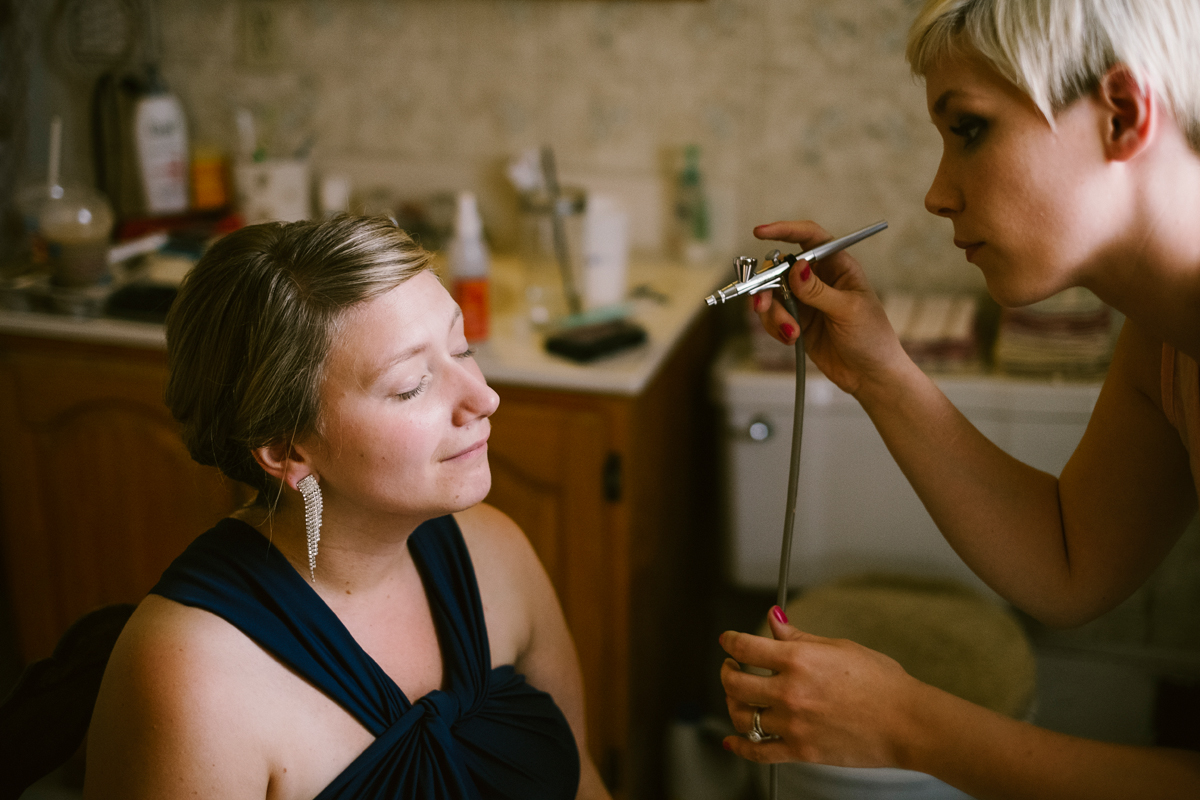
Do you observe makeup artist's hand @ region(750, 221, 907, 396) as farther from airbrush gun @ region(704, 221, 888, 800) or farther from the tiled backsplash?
the tiled backsplash

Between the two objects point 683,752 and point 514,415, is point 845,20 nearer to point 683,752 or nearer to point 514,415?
point 514,415

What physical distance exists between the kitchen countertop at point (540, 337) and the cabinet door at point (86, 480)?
46 mm

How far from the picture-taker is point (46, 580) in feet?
6.31

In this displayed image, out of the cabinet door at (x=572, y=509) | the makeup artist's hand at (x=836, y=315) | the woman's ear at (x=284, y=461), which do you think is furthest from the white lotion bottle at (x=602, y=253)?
the woman's ear at (x=284, y=461)

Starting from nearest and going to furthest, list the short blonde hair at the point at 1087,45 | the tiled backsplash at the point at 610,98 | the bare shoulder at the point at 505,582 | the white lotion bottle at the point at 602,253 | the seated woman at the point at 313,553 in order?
the short blonde hair at the point at 1087,45
the seated woman at the point at 313,553
the bare shoulder at the point at 505,582
the white lotion bottle at the point at 602,253
the tiled backsplash at the point at 610,98

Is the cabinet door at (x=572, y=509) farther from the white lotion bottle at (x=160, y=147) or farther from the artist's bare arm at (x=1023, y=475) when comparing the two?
the white lotion bottle at (x=160, y=147)

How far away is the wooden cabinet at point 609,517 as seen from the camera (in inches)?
61.2

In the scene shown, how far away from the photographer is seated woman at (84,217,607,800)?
0.85 m

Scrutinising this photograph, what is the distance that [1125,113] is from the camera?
76cm

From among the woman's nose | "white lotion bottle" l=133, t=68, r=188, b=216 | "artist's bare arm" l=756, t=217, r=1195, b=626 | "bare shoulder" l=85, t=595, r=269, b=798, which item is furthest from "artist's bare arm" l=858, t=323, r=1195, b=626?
"white lotion bottle" l=133, t=68, r=188, b=216

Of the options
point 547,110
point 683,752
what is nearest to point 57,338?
point 547,110

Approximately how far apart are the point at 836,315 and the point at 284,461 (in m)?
0.57

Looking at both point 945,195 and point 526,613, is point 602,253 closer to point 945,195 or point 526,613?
point 526,613

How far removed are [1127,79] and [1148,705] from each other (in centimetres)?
157
